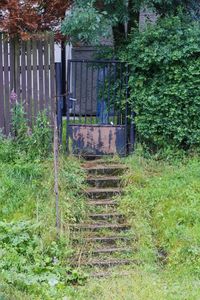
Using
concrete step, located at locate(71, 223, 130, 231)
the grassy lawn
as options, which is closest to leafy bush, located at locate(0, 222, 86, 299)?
the grassy lawn

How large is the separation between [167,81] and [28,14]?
98.3 inches

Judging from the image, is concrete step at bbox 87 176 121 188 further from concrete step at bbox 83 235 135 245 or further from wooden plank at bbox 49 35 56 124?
wooden plank at bbox 49 35 56 124

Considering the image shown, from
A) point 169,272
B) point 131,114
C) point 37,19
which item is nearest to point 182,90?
point 131,114

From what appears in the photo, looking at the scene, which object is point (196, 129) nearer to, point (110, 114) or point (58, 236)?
point (110, 114)

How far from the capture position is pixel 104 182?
6887 mm

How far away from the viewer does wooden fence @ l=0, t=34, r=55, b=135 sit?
7492 millimetres

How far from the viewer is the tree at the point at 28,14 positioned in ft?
23.2

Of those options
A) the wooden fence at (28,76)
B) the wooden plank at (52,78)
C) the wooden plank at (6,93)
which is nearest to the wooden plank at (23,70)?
the wooden fence at (28,76)

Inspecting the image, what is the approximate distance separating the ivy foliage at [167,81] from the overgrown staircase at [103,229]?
1012 mm

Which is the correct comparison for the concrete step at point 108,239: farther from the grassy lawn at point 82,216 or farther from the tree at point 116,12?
the tree at point 116,12

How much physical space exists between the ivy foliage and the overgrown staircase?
101 centimetres

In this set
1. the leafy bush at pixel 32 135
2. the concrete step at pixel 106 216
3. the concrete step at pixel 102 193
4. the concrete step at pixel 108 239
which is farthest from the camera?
the leafy bush at pixel 32 135

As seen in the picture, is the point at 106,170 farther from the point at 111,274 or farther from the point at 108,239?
the point at 111,274

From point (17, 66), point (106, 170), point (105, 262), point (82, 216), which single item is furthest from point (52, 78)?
point (105, 262)
